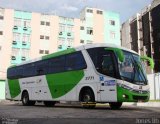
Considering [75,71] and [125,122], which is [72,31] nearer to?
[75,71]

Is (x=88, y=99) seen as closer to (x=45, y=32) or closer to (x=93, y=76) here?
(x=93, y=76)

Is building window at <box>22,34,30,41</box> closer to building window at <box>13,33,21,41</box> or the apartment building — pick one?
the apartment building

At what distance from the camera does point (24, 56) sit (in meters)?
53.8

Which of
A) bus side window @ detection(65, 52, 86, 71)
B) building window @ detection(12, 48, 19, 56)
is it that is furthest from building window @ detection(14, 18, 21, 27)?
bus side window @ detection(65, 52, 86, 71)

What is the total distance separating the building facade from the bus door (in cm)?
4041

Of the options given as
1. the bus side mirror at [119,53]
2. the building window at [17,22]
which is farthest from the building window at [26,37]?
the bus side mirror at [119,53]

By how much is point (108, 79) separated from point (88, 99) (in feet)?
5.87

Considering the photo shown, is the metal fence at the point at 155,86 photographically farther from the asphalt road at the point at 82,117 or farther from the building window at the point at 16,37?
the building window at the point at 16,37

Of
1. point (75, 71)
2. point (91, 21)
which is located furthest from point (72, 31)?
point (75, 71)

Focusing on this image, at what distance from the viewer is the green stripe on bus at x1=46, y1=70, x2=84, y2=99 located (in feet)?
59.6

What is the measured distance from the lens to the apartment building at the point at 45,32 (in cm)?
5284

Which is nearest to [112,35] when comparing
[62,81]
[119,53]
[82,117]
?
[62,81]

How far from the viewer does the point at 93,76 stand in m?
16.9

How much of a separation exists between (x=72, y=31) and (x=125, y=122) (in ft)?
159
